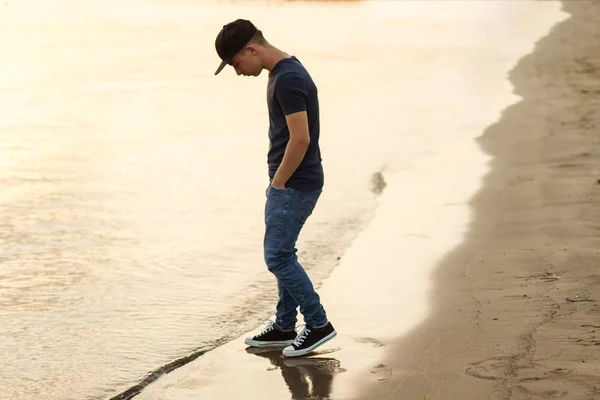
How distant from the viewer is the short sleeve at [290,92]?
502 centimetres

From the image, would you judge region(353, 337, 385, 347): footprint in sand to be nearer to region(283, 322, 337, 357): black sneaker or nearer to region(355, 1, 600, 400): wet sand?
region(355, 1, 600, 400): wet sand

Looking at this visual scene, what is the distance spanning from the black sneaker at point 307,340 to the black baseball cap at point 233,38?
1505 millimetres

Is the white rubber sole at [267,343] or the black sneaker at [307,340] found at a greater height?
the black sneaker at [307,340]

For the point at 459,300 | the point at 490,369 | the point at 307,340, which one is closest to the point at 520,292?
the point at 459,300

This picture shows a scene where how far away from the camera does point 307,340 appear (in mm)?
5555

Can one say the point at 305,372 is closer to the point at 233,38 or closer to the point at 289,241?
the point at 289,241

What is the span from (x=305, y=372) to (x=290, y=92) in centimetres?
144

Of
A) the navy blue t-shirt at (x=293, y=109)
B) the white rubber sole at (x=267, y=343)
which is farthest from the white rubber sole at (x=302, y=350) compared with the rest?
the navy blue t-shirt at (x=293, y=109)

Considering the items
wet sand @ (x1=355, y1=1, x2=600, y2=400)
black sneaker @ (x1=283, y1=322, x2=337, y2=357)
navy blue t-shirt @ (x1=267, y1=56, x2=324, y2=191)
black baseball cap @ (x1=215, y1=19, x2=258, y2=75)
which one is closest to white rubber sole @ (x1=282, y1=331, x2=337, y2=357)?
black sneaker @ (x1=283, y1=322, x2=337, y2=357)

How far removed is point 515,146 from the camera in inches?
458

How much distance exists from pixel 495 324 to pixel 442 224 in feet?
9.39

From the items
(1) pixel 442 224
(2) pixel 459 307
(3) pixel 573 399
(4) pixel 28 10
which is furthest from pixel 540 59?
(4) pixel 28 10

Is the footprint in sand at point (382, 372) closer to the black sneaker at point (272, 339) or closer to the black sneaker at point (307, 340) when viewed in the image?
the black sneaker at point (307, 340)

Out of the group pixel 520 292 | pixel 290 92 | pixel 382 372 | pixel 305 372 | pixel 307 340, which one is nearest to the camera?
pixel 290 92
